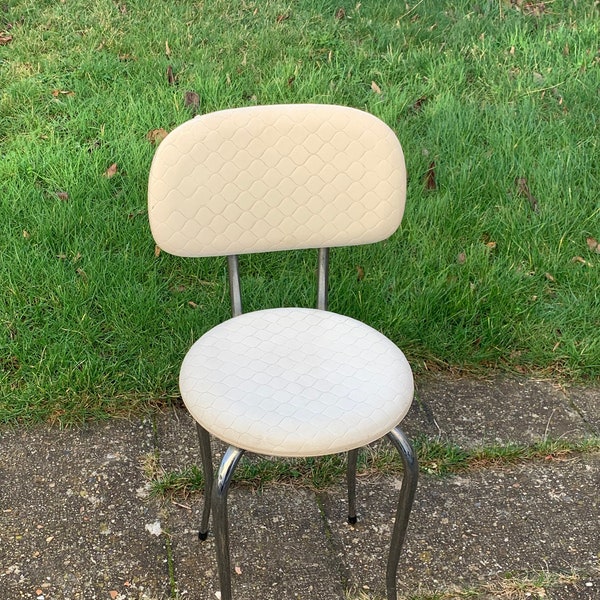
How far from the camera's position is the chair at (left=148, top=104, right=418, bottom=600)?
66.4 inches

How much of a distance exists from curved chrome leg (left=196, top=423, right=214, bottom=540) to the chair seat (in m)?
0.21

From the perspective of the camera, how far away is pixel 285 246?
2.08 m

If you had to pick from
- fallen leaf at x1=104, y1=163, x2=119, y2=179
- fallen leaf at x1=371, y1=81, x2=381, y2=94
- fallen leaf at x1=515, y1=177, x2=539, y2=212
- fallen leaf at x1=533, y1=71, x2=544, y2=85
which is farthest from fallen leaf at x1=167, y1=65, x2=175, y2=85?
fallen leaf at x1=533, y1=71, x2=544, y2=85

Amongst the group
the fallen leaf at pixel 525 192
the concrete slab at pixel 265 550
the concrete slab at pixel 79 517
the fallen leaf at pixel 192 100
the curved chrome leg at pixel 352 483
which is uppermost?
the fallen leaf at pixel 192 100

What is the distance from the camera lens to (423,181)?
352cm

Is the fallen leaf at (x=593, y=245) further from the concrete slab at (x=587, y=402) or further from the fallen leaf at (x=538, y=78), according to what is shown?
the fallen leaf at (x=538, y=78)

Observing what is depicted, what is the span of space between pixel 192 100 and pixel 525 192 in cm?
165

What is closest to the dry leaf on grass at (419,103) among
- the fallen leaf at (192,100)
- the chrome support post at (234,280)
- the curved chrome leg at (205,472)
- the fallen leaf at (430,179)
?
the fallen leaf at (430,179)

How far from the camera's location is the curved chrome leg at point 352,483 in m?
2.22

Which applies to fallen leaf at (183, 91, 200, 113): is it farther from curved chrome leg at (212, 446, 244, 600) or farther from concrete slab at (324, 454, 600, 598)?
curved chrome leg at (212, 446, 244, 600)

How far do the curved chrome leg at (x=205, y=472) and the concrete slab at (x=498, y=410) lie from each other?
880mm

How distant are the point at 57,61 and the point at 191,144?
8.48 feet

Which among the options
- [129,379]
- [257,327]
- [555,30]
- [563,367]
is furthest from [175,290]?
[555,30]

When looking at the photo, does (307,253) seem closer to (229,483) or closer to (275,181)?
(275,181)
